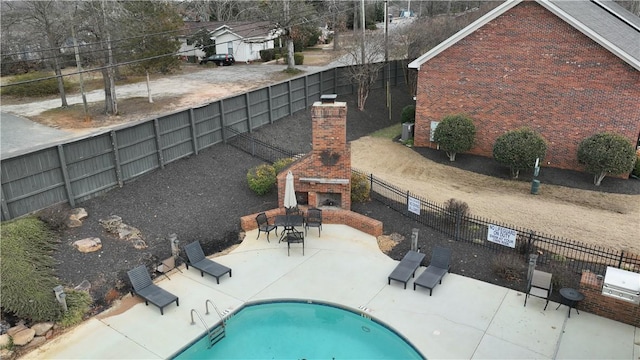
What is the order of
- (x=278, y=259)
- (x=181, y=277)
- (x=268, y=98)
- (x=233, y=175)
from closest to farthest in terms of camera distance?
(x=181, y=277)
(x=278, y=259)
(x=233, y=175)
(x=268, y=98)

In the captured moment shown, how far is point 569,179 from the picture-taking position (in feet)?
67.5

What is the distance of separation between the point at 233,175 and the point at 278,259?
578 centimetres

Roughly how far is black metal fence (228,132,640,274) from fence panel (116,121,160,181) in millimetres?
8549

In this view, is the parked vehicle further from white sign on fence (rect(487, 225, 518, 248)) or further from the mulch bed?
white sign on fence (rect(487, 225, 518, 248))

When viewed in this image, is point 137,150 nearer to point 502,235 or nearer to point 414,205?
point 414,205

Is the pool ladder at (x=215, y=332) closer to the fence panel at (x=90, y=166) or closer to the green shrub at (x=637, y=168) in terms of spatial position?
the fence panel at (x=90, y=166)

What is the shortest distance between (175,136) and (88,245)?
21.4ft

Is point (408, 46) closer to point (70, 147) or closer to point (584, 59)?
point (584, 59)

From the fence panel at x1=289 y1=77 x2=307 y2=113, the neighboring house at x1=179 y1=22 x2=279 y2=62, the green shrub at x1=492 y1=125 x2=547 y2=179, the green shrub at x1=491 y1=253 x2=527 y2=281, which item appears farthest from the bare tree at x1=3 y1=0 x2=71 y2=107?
the green shrub at x1=491 y1=253 x2=527 y2=281


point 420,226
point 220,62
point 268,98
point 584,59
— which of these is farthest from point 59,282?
point 220,62

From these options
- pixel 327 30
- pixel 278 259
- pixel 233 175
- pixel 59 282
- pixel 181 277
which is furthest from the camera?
pixel 327 30

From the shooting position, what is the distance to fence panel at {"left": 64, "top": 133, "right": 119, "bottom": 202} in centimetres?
1488

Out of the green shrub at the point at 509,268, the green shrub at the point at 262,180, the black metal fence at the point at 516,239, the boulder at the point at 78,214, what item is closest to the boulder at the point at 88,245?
the boulder at the point at 78,214

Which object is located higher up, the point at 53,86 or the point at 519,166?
the point at 53,86
